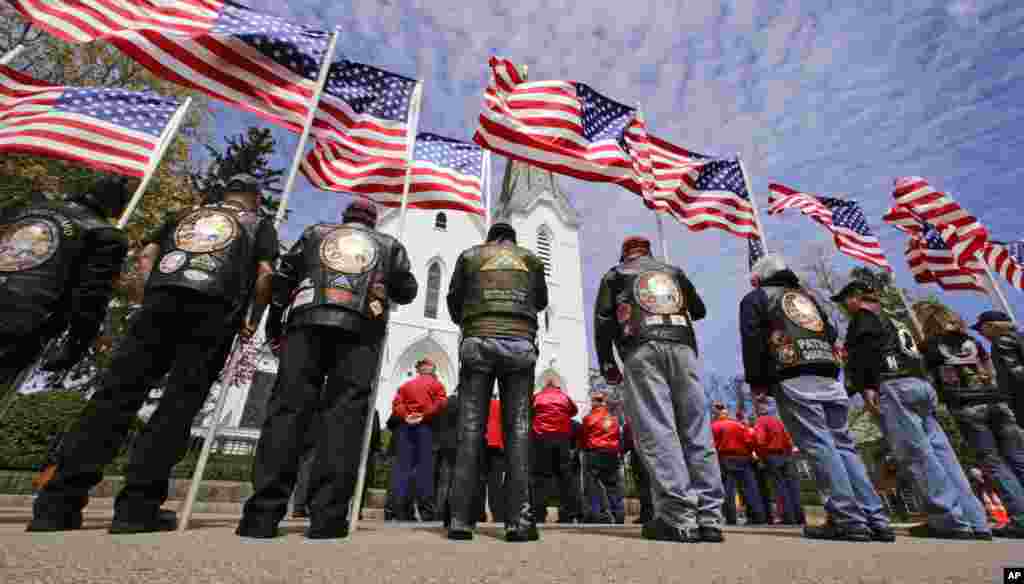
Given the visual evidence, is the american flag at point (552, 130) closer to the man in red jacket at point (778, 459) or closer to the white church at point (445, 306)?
the man in red jacket at point (778, 459)

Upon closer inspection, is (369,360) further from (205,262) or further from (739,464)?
(739,464)

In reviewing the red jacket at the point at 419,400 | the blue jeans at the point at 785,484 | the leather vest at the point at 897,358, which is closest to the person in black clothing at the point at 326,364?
the red jacket at the point at 419,400

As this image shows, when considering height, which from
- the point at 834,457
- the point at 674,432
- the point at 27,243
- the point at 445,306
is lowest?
the point at 834,457

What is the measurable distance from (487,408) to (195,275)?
6.53 ft

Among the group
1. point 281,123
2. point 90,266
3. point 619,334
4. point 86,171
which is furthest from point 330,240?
point 86,171

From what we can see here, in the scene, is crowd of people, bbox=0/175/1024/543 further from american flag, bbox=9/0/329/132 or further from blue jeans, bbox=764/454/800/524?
blue jeans, bbox=764/454/800/524

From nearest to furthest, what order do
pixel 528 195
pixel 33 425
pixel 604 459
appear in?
pixel 604 459
pixel 33 425
pixel 528 195

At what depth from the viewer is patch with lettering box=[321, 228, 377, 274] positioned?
3.11 metres

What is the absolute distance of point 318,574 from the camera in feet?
4.43

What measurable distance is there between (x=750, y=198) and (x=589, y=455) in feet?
16.2

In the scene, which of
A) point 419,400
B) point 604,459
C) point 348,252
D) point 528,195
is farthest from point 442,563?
point 528,195

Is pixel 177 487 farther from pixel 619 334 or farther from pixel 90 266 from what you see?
pixel 619 334

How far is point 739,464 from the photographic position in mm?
7988

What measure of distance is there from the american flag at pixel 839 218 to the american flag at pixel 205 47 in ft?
26.3
